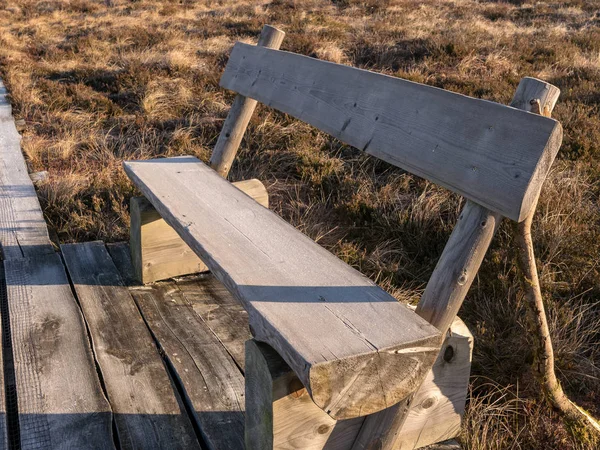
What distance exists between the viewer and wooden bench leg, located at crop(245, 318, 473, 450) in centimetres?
180

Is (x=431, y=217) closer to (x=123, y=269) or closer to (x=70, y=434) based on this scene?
(x=123, y=269)

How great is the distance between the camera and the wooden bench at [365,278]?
5.55 ft

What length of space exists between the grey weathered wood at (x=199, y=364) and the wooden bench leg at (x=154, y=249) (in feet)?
0.30

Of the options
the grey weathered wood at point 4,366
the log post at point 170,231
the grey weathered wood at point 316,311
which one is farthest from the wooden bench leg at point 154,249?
the grey weathered wood at point 4,366

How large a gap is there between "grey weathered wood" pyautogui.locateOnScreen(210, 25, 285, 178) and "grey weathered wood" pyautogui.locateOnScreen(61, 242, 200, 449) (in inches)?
34.9

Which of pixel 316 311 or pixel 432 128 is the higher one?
pixel 432 128

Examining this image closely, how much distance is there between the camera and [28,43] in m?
12.8

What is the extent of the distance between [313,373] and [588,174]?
3.99 meters

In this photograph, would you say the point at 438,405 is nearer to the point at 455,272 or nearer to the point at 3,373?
the point at 455,272

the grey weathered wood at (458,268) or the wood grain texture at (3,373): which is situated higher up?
the grey weathered wood at (458,268)

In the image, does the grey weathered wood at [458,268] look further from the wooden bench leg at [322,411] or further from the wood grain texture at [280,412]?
the wood grain texture at [280,412]

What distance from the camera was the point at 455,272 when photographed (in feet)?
6.28

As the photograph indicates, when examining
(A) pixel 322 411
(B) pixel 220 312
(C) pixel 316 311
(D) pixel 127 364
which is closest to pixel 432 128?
(C) pixel 316 311

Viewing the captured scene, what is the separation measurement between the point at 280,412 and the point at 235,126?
2173mm
